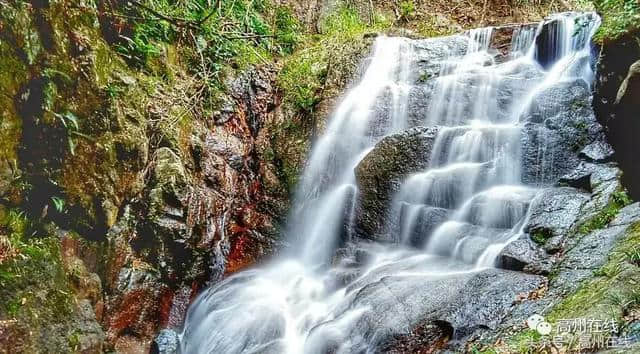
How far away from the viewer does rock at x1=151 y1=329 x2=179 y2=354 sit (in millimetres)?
4991

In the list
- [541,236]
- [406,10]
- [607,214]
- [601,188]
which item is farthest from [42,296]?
[406,10]

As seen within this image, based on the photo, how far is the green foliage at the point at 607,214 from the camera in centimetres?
442

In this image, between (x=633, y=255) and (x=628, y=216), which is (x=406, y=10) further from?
(x=633, y=255)

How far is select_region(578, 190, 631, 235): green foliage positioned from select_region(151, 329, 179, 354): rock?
4.74 metres

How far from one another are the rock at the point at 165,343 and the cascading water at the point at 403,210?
0.12 metres

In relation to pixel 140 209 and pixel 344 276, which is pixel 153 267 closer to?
pixel 140 209

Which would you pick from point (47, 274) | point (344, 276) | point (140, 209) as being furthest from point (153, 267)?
point (344, 276)

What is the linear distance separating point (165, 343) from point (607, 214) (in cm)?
514

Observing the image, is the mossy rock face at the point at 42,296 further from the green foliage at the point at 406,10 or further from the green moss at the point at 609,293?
the green foliage at the point at 406,10

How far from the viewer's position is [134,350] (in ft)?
16.0

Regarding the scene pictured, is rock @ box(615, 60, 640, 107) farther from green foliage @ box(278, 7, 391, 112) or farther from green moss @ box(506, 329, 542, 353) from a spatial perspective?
green foliage @ box(278, 7, 391, 112)

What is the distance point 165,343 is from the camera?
5.05 m

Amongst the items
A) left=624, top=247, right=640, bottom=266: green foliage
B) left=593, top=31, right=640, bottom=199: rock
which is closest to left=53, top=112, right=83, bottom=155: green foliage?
left=624, top=247, right=640, bottom=266: green foliage

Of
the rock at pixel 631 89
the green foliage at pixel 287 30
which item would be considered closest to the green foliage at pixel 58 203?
the green foliage at pixel 287 30
